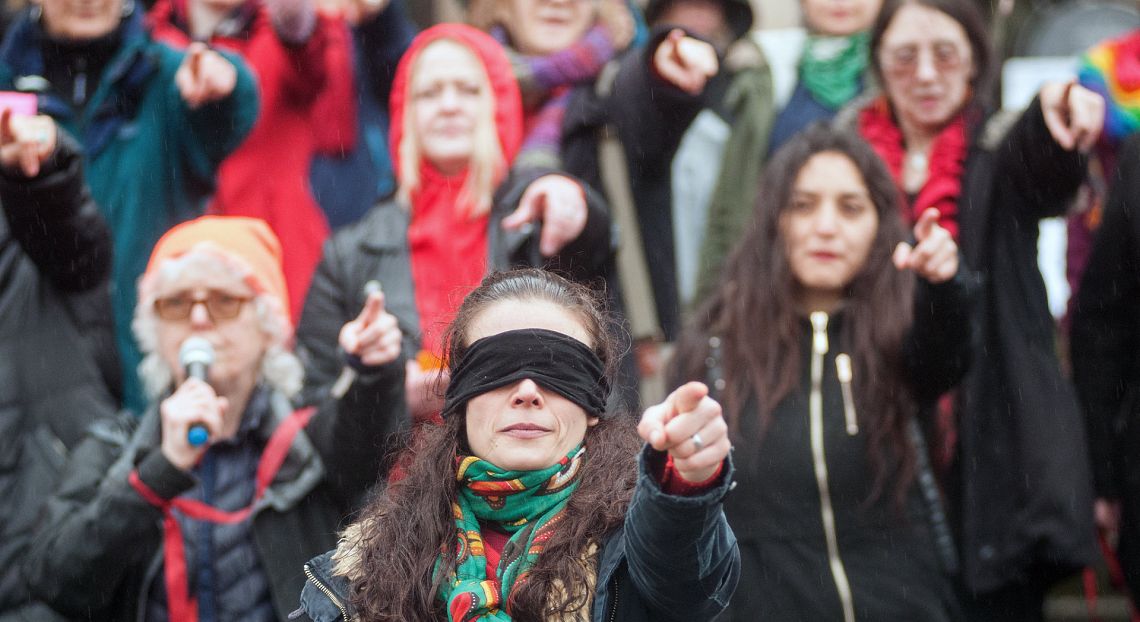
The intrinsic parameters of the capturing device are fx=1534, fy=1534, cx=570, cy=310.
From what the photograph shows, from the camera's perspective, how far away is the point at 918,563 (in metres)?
4.23

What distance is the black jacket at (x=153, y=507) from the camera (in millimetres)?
3889

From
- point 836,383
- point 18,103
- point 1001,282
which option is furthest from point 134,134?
point 1001,282

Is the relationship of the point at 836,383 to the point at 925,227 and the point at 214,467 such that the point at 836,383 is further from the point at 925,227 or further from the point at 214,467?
the point at 214,467

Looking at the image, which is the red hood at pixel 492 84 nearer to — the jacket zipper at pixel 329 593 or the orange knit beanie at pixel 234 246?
the orange knit beanie at pixel 234 246

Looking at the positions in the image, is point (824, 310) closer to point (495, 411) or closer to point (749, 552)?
point (749, 552)

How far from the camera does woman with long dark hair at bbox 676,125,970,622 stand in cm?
421

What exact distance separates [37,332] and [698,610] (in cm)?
270

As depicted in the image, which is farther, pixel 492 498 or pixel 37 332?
pixel 37 332

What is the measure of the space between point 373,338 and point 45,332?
4.21 ft

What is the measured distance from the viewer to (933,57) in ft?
16.9

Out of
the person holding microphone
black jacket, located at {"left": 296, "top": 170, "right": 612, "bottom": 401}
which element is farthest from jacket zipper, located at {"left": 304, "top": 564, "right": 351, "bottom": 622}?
black jacket, located at {"left": 296, "top": 170, "right": 612, "bottom": 401}

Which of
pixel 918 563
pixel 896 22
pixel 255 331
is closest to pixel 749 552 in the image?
pixel 918 563

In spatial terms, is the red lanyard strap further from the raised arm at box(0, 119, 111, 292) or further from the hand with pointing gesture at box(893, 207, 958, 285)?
the hand with pointing gesture at box(893, 207, 958, 285)

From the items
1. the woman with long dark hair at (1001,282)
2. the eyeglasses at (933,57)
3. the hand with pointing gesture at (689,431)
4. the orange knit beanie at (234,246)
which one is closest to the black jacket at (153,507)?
the orange knit beanie at (234,246)
